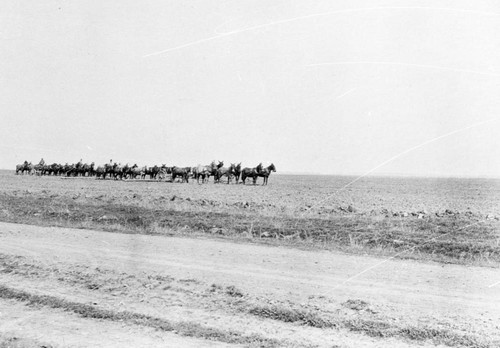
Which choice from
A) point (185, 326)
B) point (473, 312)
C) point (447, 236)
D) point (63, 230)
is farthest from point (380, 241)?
point (63, 230)

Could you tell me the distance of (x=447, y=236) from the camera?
17.0 metres

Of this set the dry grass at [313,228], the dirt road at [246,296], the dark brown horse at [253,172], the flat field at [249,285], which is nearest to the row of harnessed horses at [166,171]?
the dark brown horse at [253,172]

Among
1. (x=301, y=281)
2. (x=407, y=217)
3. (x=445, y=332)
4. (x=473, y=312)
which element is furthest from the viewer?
(x=407, y=217)

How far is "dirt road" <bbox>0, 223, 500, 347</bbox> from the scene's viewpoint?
715 centimetres

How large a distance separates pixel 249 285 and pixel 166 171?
72.7 meters

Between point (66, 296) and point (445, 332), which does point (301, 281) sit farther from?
point (66, 296)

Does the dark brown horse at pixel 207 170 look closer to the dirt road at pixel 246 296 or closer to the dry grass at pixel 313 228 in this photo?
the dry grass at pixel 313 228

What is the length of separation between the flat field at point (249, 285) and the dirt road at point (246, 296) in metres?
0.03

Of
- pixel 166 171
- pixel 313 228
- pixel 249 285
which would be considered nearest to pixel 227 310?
pixel 249 285

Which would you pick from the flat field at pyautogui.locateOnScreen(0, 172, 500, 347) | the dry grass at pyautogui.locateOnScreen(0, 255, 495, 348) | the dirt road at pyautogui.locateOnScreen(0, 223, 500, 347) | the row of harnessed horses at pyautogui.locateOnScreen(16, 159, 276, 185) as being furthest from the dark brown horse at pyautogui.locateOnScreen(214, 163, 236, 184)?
the dry grass at pyautogui.locateOnScreen(0, 255, 495, 348)

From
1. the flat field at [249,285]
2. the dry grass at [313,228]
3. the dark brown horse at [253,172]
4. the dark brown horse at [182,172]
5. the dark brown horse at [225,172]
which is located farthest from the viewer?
the dark brown horse at [182,172]

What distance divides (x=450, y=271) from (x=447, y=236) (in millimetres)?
6033

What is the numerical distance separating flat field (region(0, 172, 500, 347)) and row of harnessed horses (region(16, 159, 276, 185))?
43.5 meters

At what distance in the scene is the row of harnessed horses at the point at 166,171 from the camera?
62531 millimetres
